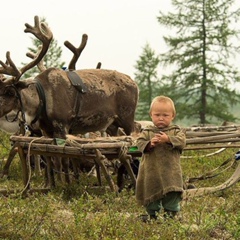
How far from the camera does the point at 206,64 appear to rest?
3244 centimetres

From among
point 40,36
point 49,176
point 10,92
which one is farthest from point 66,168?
point 40,36

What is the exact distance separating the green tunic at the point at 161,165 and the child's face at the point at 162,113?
10 centimetres

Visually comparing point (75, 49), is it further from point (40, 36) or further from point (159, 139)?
point (159, 139)

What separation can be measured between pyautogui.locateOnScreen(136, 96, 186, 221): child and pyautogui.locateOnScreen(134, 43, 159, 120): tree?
3545 centimetres

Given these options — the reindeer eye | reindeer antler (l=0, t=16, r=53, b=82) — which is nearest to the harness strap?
the reindeer eye

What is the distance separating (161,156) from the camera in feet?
18.1

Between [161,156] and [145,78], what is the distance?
37.3 m

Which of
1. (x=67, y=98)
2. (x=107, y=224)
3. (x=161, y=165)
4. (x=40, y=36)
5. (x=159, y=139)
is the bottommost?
(x=107, y=224)

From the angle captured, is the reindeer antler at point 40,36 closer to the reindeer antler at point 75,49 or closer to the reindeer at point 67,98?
the reindeer at point 67,98

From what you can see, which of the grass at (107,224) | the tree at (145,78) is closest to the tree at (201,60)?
the tree at (145,78)

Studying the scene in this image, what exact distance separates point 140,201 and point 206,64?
2745 centimetres

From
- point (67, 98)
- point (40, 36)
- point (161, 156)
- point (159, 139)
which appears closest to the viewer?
point (159, 139)

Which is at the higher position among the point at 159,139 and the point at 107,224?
the point at 159,139

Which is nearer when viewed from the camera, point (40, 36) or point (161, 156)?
point (161, 156)
